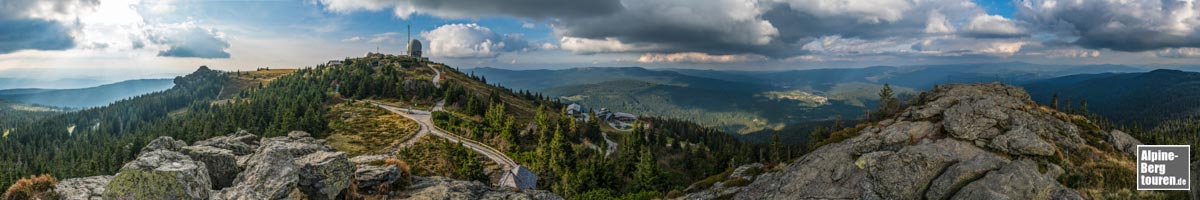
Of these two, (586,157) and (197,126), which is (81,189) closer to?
(586,157)

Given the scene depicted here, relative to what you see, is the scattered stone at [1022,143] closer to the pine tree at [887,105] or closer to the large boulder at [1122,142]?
the large boulder at [1122,142]

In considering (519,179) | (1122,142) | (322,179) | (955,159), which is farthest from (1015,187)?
(519,179)

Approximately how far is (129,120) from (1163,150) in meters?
284

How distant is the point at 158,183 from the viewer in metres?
18.0

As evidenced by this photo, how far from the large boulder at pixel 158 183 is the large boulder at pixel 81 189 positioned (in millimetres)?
436

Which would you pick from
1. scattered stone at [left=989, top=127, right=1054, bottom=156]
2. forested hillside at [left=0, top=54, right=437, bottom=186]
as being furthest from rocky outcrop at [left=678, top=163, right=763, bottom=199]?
forested hillside at [left=0, top=54, right=437, bottom=186]

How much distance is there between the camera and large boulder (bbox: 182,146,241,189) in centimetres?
2483

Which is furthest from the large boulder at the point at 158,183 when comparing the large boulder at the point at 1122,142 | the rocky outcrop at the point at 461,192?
the large boulder at the point at 1122,142

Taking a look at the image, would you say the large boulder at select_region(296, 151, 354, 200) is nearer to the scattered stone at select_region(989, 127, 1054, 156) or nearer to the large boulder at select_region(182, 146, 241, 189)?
the large boulder at select_region(182, 146, 241, 189)

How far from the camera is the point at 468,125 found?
326ft

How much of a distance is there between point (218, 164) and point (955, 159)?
38.8 metres

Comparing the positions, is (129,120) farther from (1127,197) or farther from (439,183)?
(1127,197)

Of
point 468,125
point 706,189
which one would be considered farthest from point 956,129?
point 468,125

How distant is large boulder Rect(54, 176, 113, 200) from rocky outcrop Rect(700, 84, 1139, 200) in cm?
3105
